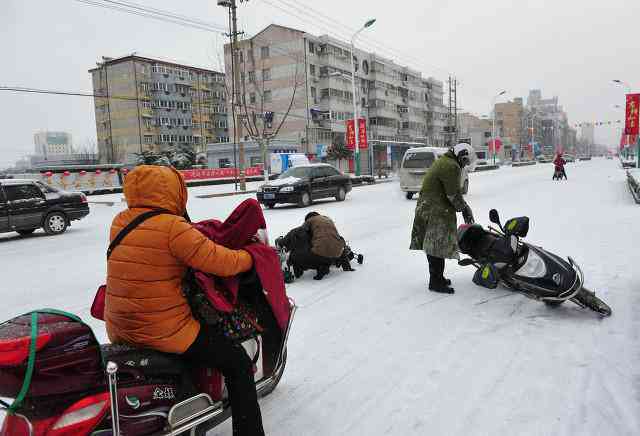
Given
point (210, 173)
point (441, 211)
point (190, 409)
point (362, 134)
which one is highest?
point (362, 134)

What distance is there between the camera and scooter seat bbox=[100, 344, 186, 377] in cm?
227

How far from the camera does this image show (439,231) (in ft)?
17.5

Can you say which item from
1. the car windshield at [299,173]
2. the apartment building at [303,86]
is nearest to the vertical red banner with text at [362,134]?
the apartment building at [303,86]

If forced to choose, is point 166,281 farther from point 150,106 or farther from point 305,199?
point 150,106

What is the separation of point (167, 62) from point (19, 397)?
7997cm

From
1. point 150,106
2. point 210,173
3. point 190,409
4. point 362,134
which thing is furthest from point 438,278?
point 150,106

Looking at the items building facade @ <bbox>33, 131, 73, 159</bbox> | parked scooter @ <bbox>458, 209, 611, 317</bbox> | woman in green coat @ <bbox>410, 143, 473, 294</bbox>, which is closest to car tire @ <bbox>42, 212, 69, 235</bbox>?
woman in green coat @ <bbox>410, 143, 473, 294</bbox>

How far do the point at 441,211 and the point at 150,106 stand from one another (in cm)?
7341

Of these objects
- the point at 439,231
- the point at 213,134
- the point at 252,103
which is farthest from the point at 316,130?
the point at 439,231

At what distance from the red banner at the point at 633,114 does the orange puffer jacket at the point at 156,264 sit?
4119cm

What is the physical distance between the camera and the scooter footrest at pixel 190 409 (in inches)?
91.2

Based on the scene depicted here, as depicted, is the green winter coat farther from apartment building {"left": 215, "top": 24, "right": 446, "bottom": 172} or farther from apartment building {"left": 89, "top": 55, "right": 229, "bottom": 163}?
apartment building {"left": 89, "top": 55, "right": 229, "bottom": 163}

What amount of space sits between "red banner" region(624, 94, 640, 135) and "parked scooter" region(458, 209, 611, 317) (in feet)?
124

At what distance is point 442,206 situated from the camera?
5.39 m
